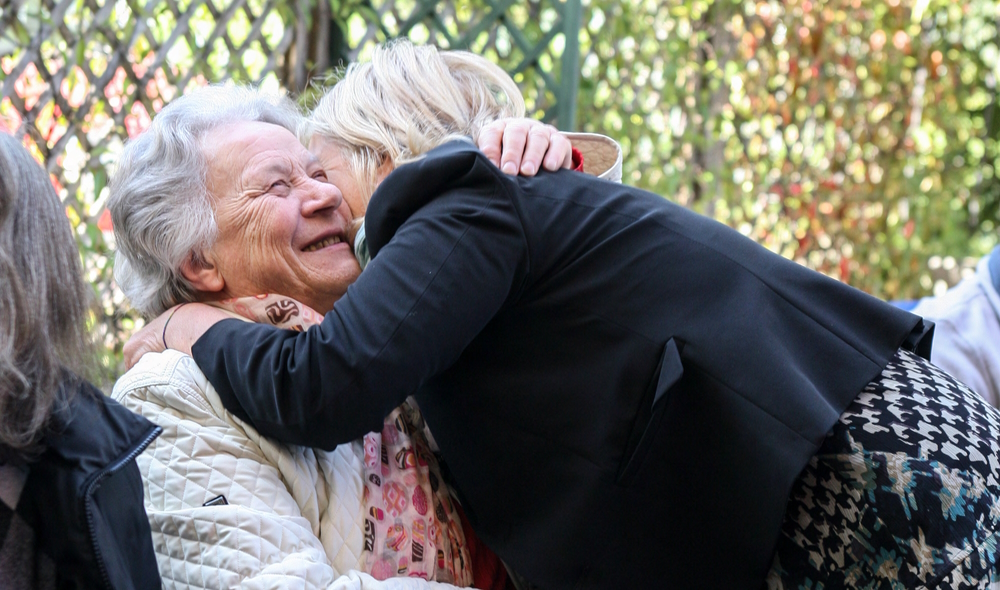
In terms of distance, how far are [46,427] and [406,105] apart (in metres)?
0.99

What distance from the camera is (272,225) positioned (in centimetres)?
192

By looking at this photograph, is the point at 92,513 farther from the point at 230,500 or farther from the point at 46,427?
the point at 230,500

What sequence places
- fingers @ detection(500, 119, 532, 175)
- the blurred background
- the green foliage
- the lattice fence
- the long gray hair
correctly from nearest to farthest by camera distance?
the long gray hair < fingers @ detection(500, 119, 532, 175) < the lattice fence < the blurred background < the green foliage

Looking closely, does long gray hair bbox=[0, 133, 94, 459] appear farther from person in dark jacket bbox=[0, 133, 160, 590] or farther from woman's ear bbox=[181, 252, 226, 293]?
woman's ear bbox=[181, 252, 226, 293]

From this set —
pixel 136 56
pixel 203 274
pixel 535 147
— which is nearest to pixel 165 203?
pixel 203 274

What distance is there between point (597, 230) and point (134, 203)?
3.18 feet

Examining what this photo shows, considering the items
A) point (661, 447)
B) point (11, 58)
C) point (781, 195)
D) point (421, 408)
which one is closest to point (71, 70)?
point (11, 58)

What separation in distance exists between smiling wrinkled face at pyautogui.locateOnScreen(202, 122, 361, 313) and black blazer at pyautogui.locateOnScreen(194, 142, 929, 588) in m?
0.29

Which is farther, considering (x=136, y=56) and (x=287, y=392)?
(x=136, y=56)

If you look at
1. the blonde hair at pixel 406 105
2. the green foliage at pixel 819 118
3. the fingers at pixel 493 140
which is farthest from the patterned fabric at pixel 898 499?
the green foliage at pixel 819 118

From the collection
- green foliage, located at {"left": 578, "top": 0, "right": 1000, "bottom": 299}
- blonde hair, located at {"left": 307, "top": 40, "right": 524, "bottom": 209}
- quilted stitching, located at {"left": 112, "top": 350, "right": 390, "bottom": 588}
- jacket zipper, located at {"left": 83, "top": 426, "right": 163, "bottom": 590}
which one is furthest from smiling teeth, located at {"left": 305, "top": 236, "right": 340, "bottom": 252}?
green foliage, located at {"left": 578, "top": 0, "right": 1000, "bottom": 299}

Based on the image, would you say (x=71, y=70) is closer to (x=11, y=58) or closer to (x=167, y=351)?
(x=11, y=58)

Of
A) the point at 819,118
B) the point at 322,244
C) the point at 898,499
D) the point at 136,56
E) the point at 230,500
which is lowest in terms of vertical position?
the point at 819,118

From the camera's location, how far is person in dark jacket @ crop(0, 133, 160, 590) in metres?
1.25
